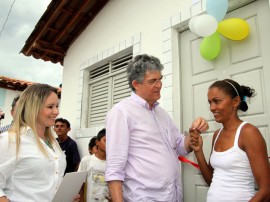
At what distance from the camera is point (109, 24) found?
4.76 m

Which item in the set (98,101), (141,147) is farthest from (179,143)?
(98,101)

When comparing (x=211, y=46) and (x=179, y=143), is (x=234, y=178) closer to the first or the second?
(x=179, y=143)

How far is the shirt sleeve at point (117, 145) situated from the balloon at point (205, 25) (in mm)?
1139

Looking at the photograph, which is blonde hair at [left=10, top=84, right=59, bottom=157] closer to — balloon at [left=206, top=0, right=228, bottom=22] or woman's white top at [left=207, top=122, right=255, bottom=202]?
woman's white top at [left=207, top=122, right=255, bottom=202]

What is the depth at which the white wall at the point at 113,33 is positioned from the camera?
141 inches

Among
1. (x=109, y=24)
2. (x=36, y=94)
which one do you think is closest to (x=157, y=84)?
(x=36, y=94)

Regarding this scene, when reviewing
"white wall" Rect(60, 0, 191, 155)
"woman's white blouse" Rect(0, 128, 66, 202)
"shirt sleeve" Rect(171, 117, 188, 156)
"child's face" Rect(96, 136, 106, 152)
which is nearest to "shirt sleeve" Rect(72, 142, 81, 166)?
"white wall" Rect(60, 0, 191, 155)

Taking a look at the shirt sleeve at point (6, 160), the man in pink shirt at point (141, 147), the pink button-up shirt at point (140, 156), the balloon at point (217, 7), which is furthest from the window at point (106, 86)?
the shirt sleeve at point (6, 160)

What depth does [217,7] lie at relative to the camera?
2.44 meters

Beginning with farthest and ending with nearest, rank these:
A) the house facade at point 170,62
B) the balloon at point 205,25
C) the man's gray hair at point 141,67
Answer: the house facade at point 170,62, the balloon at point 205,25, the man's gray hair at point 141,67

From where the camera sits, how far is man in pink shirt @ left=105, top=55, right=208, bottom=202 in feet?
5.78

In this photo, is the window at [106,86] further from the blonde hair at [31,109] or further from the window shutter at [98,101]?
the blonde hair at [31,109]

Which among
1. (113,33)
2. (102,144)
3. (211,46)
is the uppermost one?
(113,33)

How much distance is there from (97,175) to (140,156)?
54.4 inches
